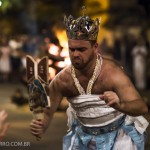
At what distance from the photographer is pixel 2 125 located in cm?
543

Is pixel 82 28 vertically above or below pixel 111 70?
above

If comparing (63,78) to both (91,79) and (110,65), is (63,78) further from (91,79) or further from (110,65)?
(110,65)

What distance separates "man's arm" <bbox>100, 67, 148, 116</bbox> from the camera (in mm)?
5799

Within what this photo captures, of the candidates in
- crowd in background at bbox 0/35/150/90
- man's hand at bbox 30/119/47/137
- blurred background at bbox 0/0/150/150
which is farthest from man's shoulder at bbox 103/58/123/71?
crowd in background at bbox 0/35/150/90

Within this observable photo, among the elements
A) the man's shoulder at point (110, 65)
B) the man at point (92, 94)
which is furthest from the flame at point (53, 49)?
the man's shoulder at point (110, 65)

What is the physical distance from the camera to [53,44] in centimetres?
1444

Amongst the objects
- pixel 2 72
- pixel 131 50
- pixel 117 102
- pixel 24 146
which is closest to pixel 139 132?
pixel 117 102

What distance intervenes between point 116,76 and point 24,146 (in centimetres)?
523

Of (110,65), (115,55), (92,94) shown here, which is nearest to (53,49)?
(110,65)

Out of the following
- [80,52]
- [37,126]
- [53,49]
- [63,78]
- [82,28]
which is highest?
[82,28]

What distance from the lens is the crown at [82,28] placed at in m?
6.46

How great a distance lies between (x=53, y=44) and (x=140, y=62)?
8.68m

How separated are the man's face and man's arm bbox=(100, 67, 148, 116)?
0.25m

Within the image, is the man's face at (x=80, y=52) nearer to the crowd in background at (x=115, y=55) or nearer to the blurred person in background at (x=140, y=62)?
the crowd in background at (x=115, y=55)
